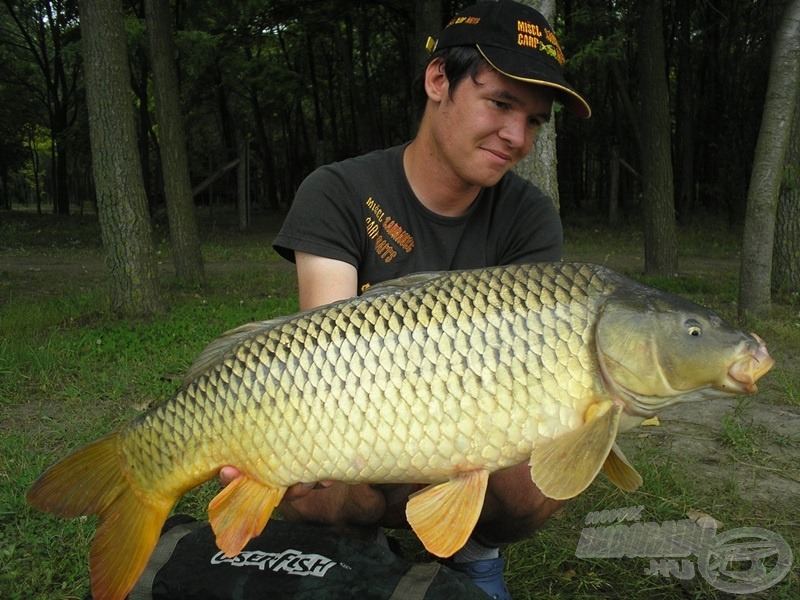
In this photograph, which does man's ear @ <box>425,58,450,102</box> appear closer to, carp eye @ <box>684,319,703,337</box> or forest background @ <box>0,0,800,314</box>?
carp eye @ <box>684,319,703,337</box>

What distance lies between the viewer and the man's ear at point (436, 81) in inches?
84.3

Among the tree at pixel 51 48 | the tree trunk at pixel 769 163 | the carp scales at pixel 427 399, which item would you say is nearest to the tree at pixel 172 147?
the tree trunk at pixel 769 163

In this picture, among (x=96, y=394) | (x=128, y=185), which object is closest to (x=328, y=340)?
(x=96, y=394)

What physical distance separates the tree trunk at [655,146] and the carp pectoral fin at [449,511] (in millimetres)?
6619

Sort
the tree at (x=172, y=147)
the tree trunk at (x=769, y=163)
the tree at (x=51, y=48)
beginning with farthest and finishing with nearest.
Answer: the tree at (x=51, y=48) < the tree at (x=172, y=147) < the tree trunk at (x=769, y=163)

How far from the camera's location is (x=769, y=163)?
206 inches

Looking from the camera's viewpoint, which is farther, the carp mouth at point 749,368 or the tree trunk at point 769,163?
the tree trunk at point 769,163

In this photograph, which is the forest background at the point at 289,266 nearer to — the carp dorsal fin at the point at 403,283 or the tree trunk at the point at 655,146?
the tree trunk at the point at 655,146

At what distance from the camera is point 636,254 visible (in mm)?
10789

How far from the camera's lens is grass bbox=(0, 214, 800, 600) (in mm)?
2242

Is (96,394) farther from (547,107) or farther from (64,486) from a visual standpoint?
(547,107)

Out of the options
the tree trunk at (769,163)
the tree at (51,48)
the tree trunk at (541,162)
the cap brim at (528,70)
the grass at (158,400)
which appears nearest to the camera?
the cap brim at (528,70)

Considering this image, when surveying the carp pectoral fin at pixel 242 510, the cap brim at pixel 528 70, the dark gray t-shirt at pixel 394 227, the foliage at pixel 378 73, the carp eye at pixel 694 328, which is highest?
the foliage at pixel 378 73

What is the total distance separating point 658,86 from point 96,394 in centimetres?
597
